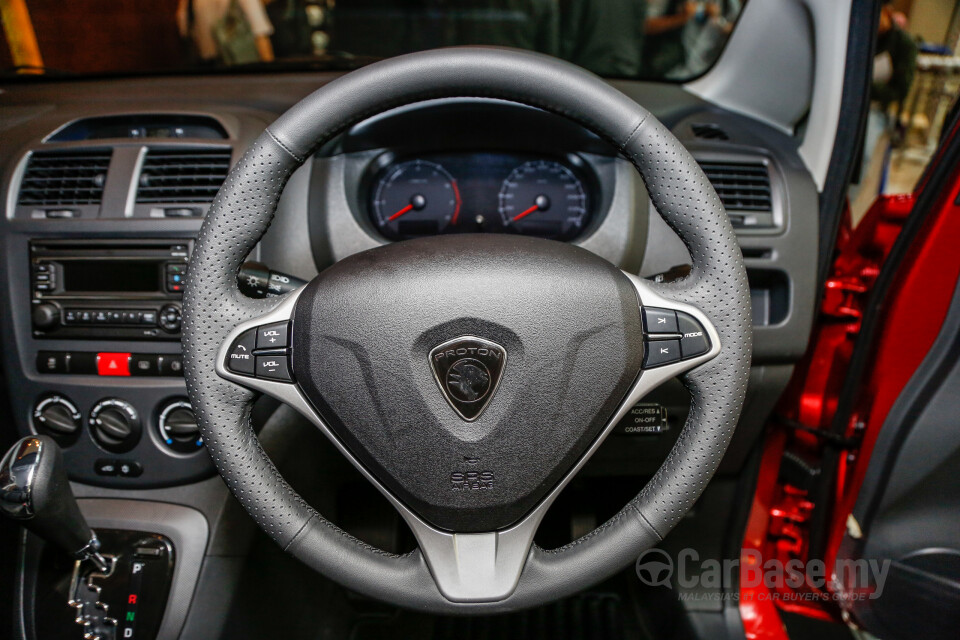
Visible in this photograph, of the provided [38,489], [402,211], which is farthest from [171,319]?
[402,211]

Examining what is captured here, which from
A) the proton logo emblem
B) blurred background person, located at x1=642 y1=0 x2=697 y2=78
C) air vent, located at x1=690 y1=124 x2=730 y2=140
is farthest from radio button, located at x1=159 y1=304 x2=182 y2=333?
blurred background person, located at x1=642 y1=0 x2=697 y2=78

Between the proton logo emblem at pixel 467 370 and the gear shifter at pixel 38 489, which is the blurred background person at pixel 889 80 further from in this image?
the gear shifter at pixel 38 489

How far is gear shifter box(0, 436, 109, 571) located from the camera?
78 centimetres

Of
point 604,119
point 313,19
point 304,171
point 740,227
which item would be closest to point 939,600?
point 740,227

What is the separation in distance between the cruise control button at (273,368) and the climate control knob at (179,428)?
361 millimetres

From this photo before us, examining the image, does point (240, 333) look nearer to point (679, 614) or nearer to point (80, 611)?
point (80, 611)

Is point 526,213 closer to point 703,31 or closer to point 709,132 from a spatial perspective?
point 709,132

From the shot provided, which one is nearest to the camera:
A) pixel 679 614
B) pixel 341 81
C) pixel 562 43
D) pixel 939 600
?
pixel 341 81

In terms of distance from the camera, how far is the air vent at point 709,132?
1141 millimetres

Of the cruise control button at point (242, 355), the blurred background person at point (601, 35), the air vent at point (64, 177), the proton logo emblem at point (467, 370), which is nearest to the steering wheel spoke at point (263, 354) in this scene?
the cruise control button at point (242, 355)

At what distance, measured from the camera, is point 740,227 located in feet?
3.47

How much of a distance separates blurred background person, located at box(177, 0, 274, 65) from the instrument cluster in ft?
3.11

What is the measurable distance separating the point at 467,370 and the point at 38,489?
1.87 feet

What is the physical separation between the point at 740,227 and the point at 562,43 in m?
1.46
